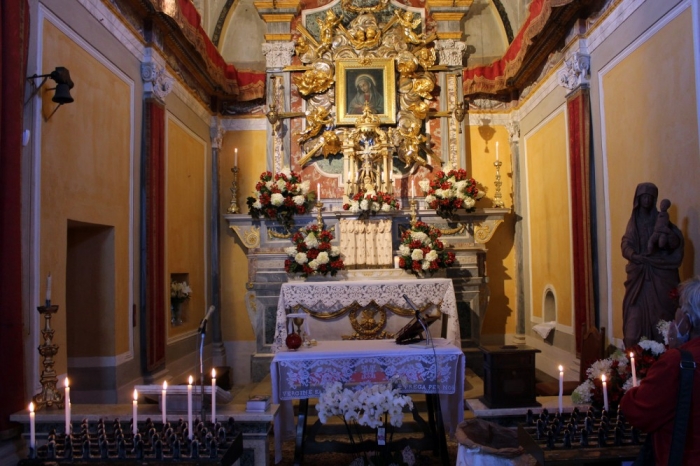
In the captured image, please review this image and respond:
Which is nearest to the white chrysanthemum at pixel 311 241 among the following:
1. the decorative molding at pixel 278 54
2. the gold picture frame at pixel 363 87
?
the gold picture frame at pixel 363 87

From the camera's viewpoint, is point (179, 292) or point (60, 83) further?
point (179, 292)

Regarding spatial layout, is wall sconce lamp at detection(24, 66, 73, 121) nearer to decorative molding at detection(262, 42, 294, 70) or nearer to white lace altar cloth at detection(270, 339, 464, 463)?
white lace altar cloth at detection(270, 339, 464, 463)

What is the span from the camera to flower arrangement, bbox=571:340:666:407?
4.72 m

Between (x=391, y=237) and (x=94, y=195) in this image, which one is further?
(x=391, y=237)

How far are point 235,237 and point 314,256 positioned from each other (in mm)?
2728

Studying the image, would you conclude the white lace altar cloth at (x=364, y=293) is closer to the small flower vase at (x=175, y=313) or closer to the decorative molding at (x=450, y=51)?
the small flower vase at (x=175, y=313)

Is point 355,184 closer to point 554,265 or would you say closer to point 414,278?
point 414,278

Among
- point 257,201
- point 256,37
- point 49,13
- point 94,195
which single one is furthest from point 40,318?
point 256,37

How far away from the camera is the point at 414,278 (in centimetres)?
889

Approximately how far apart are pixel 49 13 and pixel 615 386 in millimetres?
6082

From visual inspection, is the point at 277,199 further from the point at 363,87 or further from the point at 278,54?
the point at 278,54

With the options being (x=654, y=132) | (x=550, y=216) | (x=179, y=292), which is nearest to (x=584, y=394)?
(x=654, y=132)

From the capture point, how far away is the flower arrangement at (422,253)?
28.7 ft

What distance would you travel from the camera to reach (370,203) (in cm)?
942
